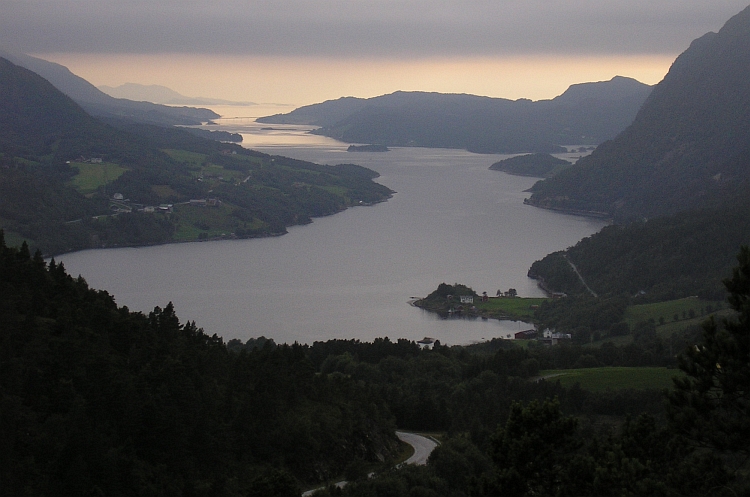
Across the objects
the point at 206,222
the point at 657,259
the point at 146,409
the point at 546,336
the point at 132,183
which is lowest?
the point at 546,336

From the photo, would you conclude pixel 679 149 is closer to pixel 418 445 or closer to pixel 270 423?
pixel 418 445

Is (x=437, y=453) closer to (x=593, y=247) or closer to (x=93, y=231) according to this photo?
(x=593, y=247)

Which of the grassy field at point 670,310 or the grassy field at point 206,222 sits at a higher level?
the grassy field at point 206,222

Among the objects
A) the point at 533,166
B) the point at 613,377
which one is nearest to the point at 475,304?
the point at 613,377

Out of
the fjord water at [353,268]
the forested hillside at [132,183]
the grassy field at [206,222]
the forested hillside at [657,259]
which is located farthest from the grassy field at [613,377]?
Result: the grassy field at [206,222]

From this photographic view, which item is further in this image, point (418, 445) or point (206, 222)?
point (206, 222)

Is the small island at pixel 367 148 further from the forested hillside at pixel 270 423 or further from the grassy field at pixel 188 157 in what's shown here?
the forested hillside at pixel 270 423
